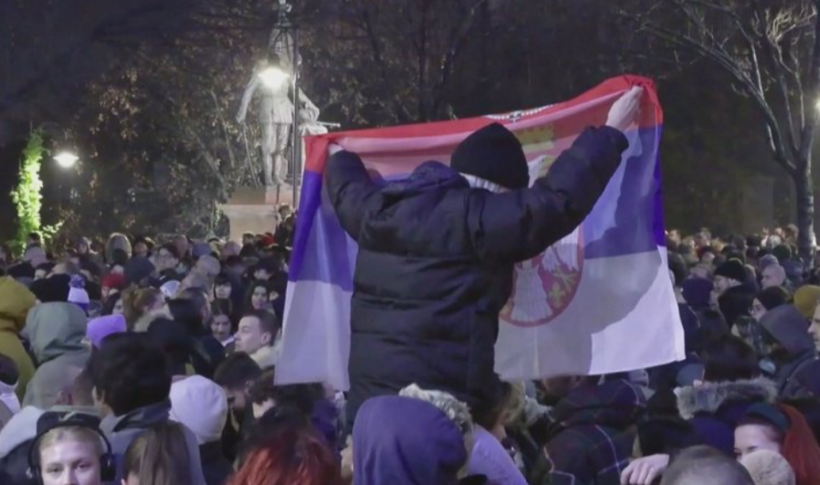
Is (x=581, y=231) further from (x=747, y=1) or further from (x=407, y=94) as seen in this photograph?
(x=407, y=94)

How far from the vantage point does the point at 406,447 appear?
12.0ft

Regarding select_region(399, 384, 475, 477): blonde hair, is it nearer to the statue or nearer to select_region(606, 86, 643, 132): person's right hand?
select_region(606, 86, 643, 132): person's right hand

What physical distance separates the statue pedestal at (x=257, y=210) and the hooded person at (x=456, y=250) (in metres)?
24.3

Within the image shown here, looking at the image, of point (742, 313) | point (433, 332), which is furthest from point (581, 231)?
point (742, 313)

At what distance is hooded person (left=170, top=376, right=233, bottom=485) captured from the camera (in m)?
5.98

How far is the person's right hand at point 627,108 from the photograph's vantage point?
6.14 m

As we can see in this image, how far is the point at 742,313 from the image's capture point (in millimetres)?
10961

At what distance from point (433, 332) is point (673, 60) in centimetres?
Result: 3146

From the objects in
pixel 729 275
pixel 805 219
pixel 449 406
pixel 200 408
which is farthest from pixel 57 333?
pixel 805 219

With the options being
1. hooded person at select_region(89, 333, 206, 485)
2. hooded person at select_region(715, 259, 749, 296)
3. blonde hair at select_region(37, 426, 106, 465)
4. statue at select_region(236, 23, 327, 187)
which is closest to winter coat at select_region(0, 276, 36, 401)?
hooded person at select_region(89, 333, 206, 485)

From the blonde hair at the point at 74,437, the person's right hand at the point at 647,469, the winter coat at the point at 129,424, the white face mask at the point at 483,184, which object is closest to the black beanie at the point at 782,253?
the winter coat at the point at 129,424

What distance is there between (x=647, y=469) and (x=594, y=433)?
92 cm

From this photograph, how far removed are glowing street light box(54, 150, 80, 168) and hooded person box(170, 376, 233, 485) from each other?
120 feet

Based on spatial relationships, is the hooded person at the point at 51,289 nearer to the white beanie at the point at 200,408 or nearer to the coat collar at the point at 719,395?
the white beanie at the point at 200,408
